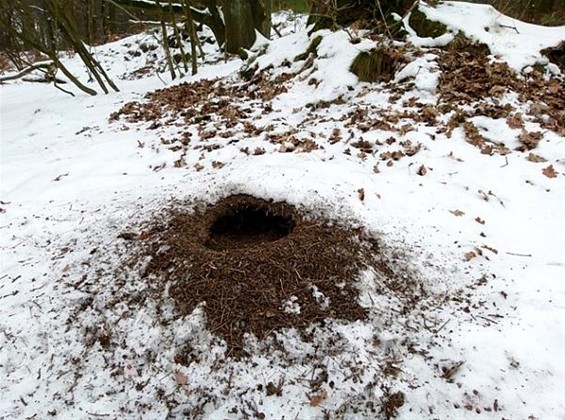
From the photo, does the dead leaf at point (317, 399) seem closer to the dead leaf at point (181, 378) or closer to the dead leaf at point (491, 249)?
the dead leaf at point (181, 378)

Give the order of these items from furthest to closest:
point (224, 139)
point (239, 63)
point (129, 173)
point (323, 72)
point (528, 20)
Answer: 1. point (239, 63)
2. point (528, 20)
3. point (323, 72)
4. point (224, 139)
5. point (129, 173)

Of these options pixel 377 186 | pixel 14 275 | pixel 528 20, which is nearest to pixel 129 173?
pixel 14 275

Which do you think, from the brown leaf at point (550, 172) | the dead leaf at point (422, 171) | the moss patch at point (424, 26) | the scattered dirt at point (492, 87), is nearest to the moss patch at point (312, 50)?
the moss patch at point (424, 26)

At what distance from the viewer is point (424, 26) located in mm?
5801

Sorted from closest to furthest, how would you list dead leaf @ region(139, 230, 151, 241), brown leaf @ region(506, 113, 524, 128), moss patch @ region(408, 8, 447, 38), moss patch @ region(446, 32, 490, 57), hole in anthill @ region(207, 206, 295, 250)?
dead leaf @ region(139, 230, 151, 241)
hole in anthill @ region(207, 206, 295, 250)
brown leaf @ region(506, 113, 524, 128)
moss patch @ region(446, 32, 490, 57)
moss patch @ region(408, 8, 447, 38)

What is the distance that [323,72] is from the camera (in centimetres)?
591

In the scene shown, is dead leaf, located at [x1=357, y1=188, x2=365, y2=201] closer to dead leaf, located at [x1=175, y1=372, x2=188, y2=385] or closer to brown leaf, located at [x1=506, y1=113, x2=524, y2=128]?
dead leaf, located at [x1=175, y1=372, x2=188, y2=385]

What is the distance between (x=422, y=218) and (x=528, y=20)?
594 cm

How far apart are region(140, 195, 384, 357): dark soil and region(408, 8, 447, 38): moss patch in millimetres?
4029

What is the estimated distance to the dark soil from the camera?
2.46 m

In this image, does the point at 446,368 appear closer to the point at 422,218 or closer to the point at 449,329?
the point at 449,329

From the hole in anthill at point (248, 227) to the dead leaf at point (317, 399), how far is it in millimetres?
1349

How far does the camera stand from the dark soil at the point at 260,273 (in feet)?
8.07

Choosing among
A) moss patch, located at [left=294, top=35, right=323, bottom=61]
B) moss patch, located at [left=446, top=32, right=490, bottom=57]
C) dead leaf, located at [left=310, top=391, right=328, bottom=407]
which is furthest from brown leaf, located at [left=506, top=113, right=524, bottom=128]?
dead leaf, located at [left=310, top=391, right=328, bottom=407]
